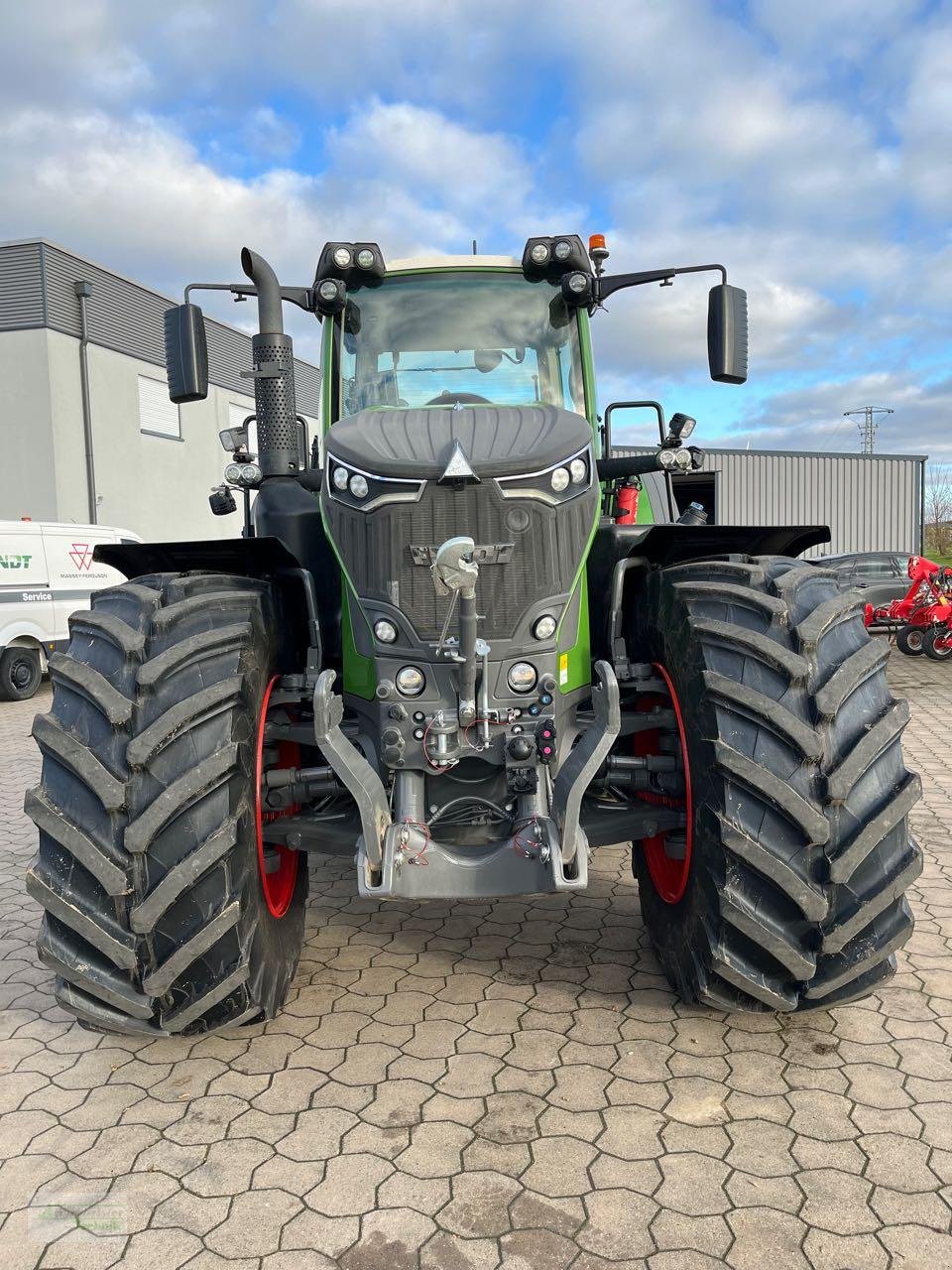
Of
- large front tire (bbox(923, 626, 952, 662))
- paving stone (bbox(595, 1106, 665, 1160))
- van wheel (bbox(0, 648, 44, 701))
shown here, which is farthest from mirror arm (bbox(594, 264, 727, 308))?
large front tire (bbox(923, 626, 952, 662))

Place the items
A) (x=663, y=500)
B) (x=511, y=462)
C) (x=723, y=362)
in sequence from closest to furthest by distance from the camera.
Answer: (x=511, y=462) → (x=723, y=362) → (x=663, y=500)

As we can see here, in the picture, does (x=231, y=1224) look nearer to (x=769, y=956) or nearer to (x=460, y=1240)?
(x=460, y=1240)

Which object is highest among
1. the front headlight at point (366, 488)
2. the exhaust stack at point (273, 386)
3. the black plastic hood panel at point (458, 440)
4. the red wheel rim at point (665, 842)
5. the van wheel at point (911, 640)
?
the exhaust stack at point (273, 386)

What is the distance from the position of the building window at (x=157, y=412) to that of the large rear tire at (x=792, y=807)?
21251 millimetres

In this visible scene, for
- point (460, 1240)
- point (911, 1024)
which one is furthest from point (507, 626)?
point (911, 1024)

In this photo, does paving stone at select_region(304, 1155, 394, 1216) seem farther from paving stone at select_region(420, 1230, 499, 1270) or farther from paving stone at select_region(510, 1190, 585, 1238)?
paving stone at select_region(510, 1190, 585, 1238)

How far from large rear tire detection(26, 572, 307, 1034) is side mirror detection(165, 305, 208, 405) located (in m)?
1.36

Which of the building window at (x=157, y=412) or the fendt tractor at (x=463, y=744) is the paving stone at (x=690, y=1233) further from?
the building window at (x=157, y=412)

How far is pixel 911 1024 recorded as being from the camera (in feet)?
10.4

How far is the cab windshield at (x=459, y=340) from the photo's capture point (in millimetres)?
3840

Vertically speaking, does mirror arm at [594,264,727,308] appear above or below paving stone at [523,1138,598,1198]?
above

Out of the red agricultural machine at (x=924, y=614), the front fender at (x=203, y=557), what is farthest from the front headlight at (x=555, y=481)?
the red agricultural machine at (x=924, y=614)

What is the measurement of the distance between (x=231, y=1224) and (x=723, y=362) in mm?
3466

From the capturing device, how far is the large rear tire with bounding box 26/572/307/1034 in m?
2.63
